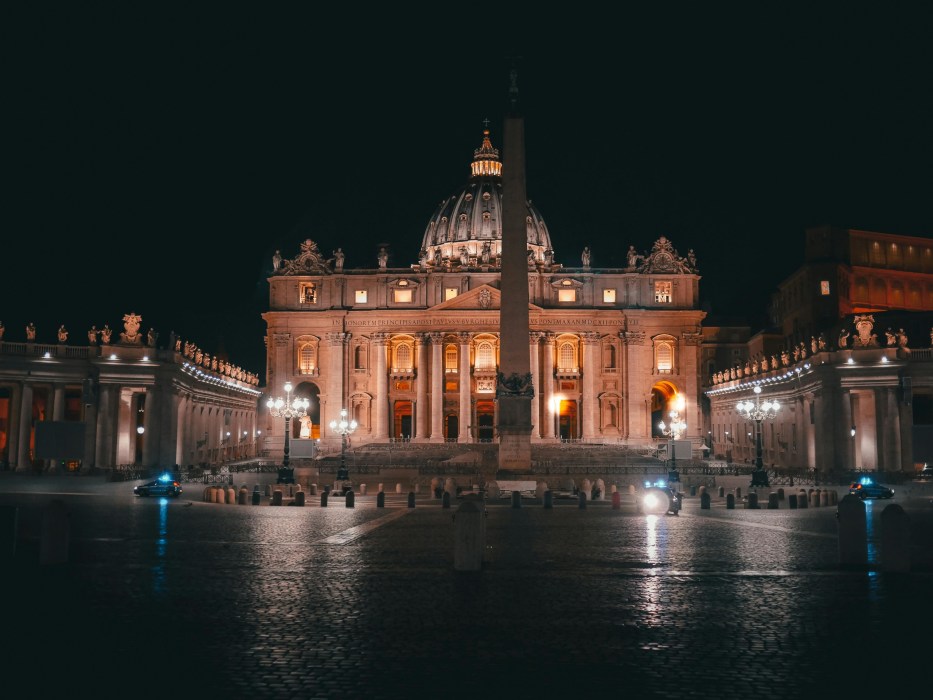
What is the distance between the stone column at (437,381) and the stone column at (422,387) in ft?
2.50

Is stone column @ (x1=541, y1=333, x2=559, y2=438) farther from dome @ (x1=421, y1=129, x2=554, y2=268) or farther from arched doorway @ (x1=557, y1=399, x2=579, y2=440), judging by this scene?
dome @ (x1=421, y1=129, x2=554, y2=268)

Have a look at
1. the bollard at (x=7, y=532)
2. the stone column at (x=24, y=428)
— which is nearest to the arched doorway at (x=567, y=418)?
the stone column at (x=24, y=428)

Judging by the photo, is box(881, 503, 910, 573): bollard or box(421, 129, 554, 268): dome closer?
box(881, 503, 910, 573): bollard

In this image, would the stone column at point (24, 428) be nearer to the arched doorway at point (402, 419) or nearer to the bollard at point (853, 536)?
the arched doorway at point (402, 419)

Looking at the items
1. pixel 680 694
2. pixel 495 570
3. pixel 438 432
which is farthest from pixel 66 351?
pixel 680 694

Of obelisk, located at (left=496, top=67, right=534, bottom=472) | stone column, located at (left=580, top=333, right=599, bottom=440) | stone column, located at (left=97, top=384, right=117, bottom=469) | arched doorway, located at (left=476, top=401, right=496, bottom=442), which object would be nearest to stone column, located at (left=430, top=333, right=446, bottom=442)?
arched doorway, located at (left=476, top=401, right=496, bottom=442)

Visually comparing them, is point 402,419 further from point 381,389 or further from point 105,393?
point 105,393

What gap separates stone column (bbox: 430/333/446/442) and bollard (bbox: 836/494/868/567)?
252 feet

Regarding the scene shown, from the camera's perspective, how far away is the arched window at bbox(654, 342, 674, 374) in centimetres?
9681

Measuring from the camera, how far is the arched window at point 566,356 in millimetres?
97438

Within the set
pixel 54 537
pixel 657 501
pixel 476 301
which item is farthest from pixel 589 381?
pixel 54 537

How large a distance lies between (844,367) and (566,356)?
45.5 m

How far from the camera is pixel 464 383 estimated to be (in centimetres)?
Result: 9419

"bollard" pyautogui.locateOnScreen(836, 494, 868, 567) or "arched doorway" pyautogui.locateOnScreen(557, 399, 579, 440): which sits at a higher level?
"arched doorway" pyautogui.locateOnScreen(557, 399, 579, 440)
